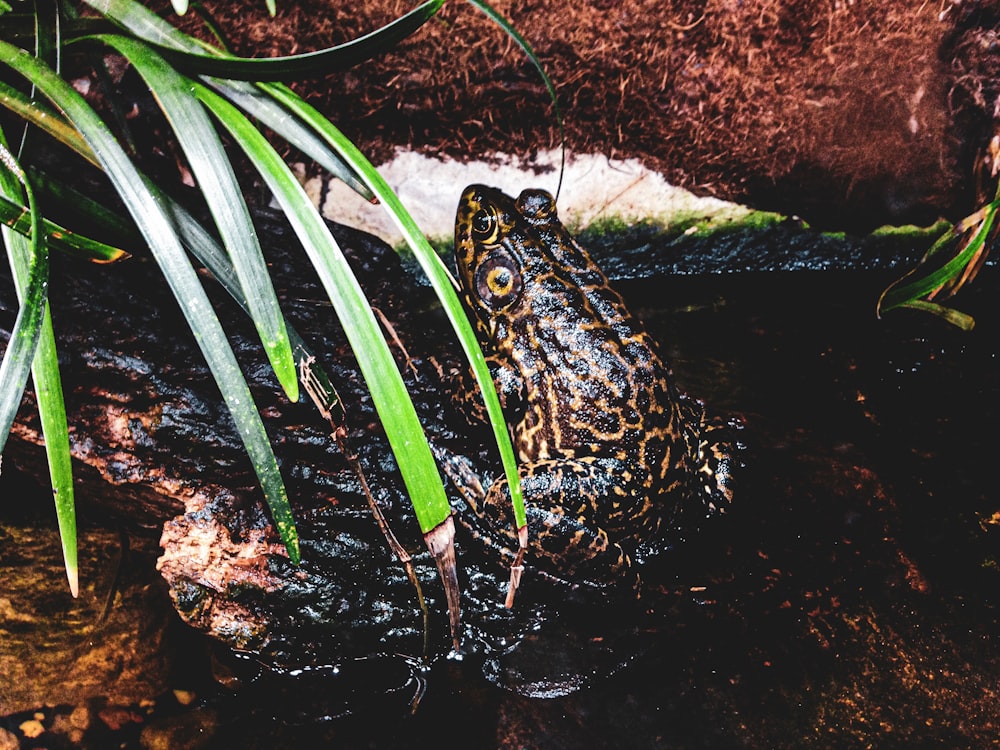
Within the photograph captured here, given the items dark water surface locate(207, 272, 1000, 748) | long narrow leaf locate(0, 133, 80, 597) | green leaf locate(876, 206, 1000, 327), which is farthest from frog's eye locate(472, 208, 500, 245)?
green leaf locate(876, 206, 1000, 327)

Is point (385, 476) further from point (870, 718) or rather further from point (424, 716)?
point (870, 718)

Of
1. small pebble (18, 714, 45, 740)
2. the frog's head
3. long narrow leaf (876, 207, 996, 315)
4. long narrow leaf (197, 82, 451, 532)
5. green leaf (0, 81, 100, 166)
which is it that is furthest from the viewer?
long narrow leaf (876, 207, 996, 315)

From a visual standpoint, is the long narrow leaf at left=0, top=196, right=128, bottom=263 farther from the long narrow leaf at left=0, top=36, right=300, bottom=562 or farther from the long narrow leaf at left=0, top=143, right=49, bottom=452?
the long narrow leaf at left=0, top=36, right=300, bottom=562

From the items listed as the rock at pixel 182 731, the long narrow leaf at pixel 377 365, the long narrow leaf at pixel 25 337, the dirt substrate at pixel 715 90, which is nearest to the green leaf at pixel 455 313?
the long narrow leaf at pixel 377 365

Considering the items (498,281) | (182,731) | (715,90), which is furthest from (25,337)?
(715,90)

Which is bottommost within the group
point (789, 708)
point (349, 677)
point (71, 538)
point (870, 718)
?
point (870, 718)

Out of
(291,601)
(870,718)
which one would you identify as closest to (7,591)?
(291,601)

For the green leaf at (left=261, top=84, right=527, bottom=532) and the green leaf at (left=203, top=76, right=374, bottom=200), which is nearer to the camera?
the green leaf at (left=261, top=84, right=527, bottom=532)
